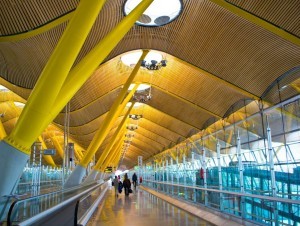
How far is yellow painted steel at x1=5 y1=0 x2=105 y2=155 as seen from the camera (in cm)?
738

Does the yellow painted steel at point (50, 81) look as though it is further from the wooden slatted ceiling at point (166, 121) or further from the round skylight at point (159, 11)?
the wooden slatted ceiling at point (166, 121)

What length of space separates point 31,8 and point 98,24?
348 cm

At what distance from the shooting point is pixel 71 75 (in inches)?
378

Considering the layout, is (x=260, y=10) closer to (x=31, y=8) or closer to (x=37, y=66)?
(x=31, y=8)

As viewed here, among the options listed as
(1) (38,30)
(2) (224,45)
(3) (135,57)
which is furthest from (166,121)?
(1) (38,30)

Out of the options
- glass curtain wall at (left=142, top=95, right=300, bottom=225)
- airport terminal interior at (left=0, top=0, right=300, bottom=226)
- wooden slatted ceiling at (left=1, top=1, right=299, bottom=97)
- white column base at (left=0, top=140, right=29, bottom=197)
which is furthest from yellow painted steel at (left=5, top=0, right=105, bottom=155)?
wooden slatted ceiling at (left=1, top=1, right=299, bottom=97)

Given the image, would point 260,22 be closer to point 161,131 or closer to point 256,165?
point 256,165

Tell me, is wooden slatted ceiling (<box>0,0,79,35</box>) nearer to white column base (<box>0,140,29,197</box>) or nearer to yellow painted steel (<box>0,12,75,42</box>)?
yellow painted steel (<box>0,12,75,42</box>)

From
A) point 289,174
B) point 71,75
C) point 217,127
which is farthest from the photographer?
point 217,127

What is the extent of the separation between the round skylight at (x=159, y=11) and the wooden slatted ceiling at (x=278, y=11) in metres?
3.49

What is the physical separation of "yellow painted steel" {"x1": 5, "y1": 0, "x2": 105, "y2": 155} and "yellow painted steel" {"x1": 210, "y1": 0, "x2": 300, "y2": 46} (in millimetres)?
6992

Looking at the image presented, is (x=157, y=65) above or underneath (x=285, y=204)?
above

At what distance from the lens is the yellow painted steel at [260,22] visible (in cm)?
1238

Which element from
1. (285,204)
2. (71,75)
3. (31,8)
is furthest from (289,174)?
(31,8)
